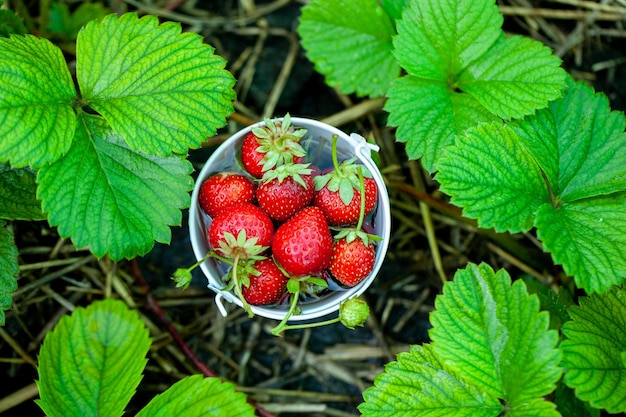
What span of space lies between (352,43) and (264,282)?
747mm

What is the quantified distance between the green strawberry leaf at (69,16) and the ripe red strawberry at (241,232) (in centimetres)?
85

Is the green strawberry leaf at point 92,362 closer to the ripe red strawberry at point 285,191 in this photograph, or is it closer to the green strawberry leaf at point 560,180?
the ripe red strawberry at point 285,191

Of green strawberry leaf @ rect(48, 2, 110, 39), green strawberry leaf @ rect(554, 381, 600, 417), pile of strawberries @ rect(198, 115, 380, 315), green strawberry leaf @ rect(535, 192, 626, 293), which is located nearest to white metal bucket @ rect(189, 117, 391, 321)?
pile of strawberries @ rect(198, 115, 380, 315)

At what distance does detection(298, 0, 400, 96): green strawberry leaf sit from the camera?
5.62 feet

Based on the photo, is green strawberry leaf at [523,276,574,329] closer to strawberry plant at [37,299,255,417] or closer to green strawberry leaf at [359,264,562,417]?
green strawberry leaf at [359,264,562,417]

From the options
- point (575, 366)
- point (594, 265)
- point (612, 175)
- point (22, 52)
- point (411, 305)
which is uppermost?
Answer: point (22, 52)

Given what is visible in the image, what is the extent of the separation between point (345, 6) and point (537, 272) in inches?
36.4

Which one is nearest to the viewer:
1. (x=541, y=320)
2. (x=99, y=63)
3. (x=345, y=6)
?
(x=541, y=320)

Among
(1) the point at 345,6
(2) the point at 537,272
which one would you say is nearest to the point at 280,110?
(1) the point at 345,6

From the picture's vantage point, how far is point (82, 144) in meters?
1.37

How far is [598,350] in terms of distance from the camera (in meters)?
1.34

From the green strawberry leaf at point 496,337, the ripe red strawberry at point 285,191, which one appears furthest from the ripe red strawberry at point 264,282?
the green strawberry leaf at point 496,337

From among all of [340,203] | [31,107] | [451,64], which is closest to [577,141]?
[451,64]

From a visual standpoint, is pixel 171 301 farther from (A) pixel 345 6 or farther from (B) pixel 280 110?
(A) pixel 345 6
